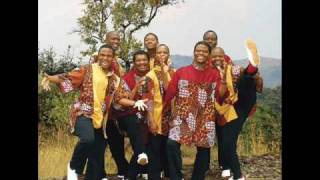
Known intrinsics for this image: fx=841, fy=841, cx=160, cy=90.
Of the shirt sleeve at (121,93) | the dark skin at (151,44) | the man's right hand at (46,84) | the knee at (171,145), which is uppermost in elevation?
the dark skin at (151,44)

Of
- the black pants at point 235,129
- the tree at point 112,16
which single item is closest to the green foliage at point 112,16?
the tree at point 112,16

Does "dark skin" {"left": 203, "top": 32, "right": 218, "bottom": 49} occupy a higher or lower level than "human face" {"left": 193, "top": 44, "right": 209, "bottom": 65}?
higher

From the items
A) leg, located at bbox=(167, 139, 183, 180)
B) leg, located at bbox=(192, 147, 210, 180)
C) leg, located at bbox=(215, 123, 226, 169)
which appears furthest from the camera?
leg, located at bbox=(215, 123, 226, 169)

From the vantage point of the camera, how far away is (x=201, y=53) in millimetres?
9234

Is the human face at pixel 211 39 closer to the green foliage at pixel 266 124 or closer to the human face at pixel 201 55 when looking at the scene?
the human face at pixel 201 55

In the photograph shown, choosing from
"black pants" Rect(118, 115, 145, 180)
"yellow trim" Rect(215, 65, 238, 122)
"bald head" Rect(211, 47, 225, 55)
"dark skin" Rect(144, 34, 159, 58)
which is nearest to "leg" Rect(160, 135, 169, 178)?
"black pants" Rect(118, 115, 145, 180)

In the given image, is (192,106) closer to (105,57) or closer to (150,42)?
(150,42)

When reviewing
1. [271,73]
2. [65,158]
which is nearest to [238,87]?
[271,73]

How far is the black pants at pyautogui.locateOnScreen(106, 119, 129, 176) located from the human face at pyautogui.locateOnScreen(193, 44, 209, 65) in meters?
1.19

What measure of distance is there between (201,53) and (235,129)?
3.12 feet

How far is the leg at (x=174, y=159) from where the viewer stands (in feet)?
30.1

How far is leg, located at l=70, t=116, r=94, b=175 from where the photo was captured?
9.25 metres

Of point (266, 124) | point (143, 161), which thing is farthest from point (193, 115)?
point (266, 124)

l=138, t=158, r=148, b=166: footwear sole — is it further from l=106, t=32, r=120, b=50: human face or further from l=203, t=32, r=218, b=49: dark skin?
l=203, t=32, r=218, b=49: dark skin
